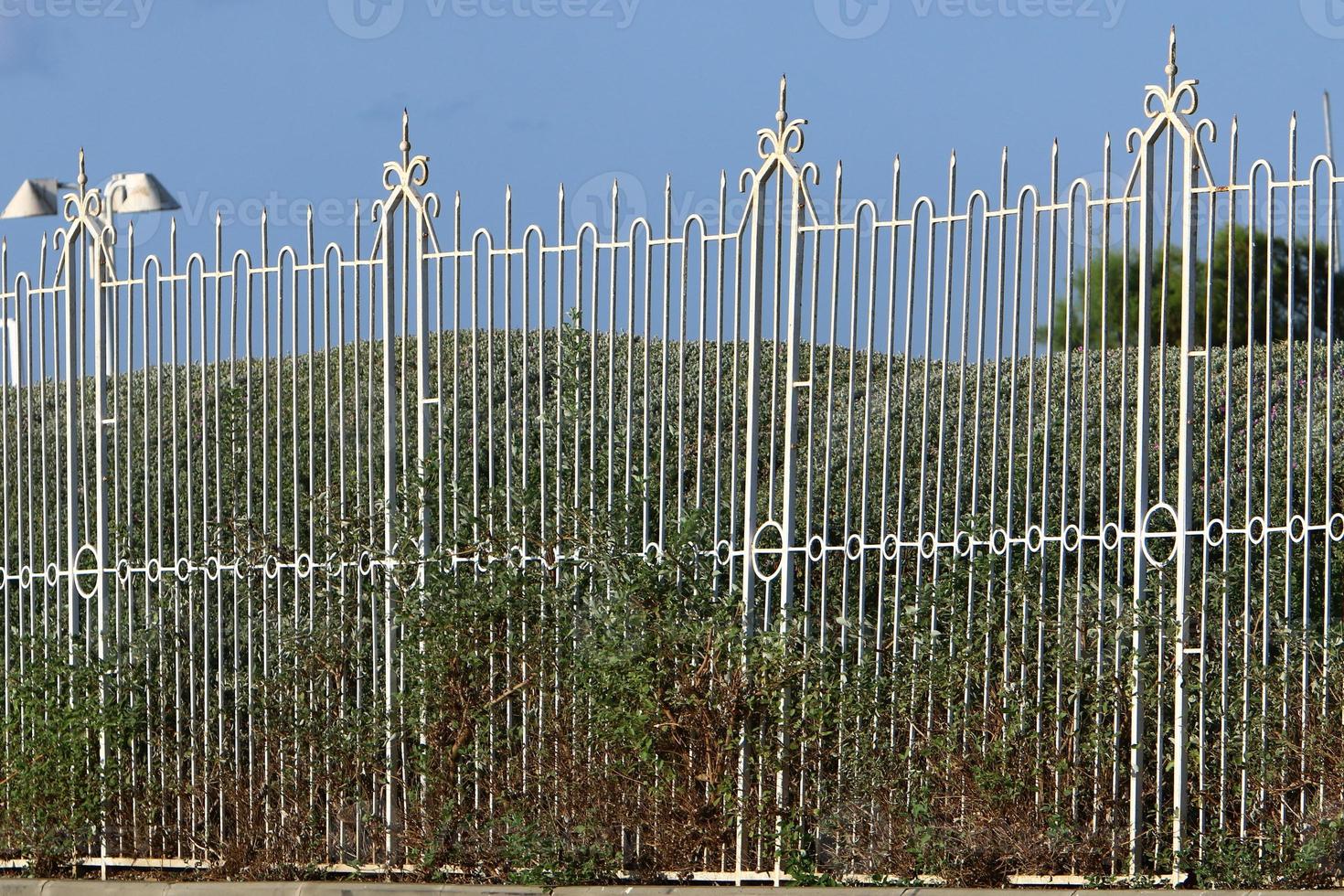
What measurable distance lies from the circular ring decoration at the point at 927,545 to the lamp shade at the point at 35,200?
5.16 m

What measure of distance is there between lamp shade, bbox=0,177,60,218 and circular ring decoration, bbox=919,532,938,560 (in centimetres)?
516

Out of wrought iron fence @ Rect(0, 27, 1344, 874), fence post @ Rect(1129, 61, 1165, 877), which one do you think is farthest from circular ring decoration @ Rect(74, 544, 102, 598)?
fence post @ Rect(1129, 61, 1165, 877)

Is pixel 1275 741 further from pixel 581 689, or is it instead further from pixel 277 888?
pixel 277 888

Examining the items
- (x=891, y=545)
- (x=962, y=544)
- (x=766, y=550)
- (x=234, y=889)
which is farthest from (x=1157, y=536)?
(x=234, y=889)

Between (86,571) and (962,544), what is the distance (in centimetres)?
489

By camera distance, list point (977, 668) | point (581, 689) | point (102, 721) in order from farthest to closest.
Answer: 1. point (102, 721)
2. point (581, 689)
3. point (977, 668)

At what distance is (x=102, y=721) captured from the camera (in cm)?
901

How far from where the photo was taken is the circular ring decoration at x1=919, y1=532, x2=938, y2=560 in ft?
23.7

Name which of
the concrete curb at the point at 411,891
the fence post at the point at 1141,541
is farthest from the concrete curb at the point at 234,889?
the fence post at the point at 1141,541

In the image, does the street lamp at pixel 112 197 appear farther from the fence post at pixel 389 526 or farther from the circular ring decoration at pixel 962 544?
the circular ring decoration at pixel 962 544

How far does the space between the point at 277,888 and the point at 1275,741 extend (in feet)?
14.0

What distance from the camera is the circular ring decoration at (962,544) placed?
7.20m

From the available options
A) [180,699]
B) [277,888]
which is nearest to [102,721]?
[180,699]

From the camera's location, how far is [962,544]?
7348 mm
